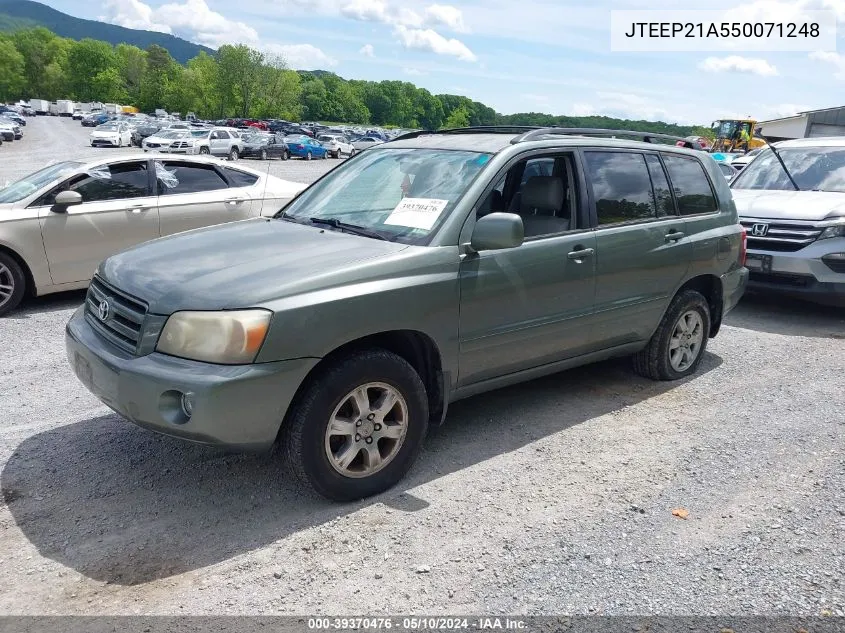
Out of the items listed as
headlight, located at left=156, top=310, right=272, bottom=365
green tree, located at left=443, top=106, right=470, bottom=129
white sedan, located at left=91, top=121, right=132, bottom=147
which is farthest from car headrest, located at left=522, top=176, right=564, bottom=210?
green tree, located at left=443, top=106, right=470, bottom=129

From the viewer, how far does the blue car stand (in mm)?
45969

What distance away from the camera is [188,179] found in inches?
325

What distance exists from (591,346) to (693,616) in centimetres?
219

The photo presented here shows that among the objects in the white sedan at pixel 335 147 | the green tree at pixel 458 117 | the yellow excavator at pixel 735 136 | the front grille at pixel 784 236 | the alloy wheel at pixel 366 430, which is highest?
the green tree at pixel 458 117

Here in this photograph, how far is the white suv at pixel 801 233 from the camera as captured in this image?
7.70 meters

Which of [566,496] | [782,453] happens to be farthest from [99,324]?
[782,453]

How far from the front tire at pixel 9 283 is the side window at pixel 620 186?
215 inches

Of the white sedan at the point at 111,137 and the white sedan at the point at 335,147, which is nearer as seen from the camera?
the white sedan at the point at 111,137

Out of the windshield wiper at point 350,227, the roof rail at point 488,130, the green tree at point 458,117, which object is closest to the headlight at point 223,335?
the windshield wiper at point 350,227

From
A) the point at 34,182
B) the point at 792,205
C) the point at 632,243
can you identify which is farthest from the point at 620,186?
the point at 34,182

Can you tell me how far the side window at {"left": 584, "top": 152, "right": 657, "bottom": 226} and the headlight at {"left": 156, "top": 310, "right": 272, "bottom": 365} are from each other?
2537 millimetres

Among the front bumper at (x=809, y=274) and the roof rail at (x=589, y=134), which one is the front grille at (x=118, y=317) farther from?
the front bumper at (x=809, y=274)

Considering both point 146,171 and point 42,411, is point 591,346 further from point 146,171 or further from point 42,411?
point 146,171

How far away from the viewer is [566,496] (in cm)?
392
